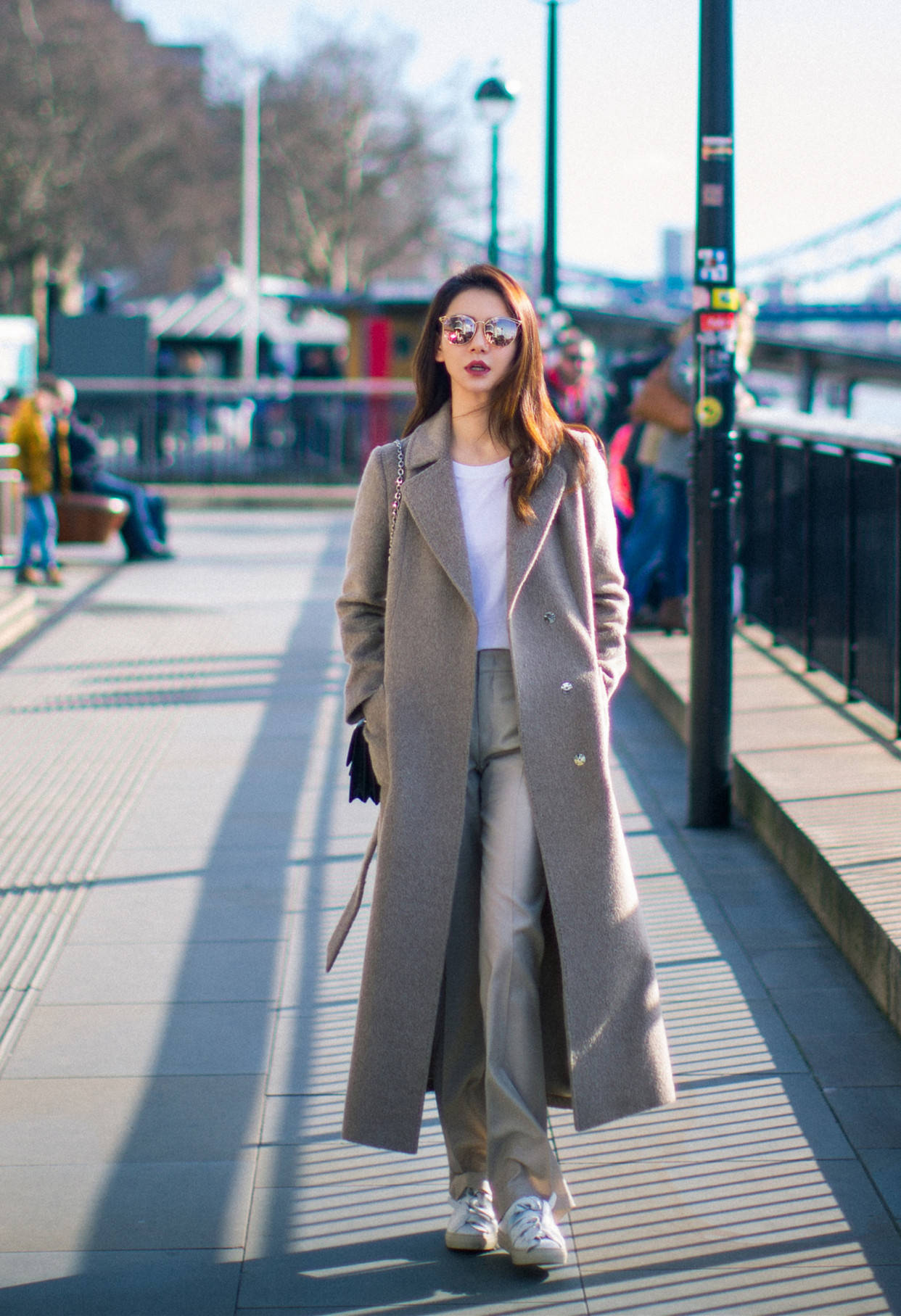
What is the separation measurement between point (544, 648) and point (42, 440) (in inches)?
412

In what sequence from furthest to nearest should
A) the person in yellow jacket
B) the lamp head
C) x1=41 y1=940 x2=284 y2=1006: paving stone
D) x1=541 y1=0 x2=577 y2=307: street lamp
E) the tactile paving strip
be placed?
the lamp head → x1=541 y1=0 x2=577 y2=307: street lamp → the person in yellow jacket → the tactile paving strip → x1=41 y1=940 x2=284 y2=1006: paving stone

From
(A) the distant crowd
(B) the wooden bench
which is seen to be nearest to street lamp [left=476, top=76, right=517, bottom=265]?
(A) the distant crowd

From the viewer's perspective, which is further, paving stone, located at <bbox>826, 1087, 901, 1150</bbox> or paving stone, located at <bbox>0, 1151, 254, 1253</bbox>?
paving stone, located at <bbox>826, 1087, 901, 1150</bbox>

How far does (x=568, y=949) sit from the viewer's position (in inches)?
125

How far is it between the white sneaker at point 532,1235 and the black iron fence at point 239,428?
2057 centimetres

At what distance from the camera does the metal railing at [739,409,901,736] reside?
21.5 feet

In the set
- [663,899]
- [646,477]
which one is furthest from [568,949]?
[646,477]

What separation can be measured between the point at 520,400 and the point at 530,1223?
1.48 m

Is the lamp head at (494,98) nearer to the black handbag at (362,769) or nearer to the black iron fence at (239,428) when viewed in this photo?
the black iron fence at (239,428)

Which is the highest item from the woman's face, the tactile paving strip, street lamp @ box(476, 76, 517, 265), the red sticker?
street lamp @ box(476, 76, 517, 265)

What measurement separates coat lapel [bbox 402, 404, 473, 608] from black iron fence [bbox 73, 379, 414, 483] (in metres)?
20.2

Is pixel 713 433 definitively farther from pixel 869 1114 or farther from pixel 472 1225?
pixel 472 1225

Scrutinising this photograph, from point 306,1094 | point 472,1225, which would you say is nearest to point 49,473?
point 306,1094

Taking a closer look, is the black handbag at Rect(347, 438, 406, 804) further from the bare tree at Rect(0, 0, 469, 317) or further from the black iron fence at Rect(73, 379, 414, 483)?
the bare tree at Rect(0, 0, 469, 317)
